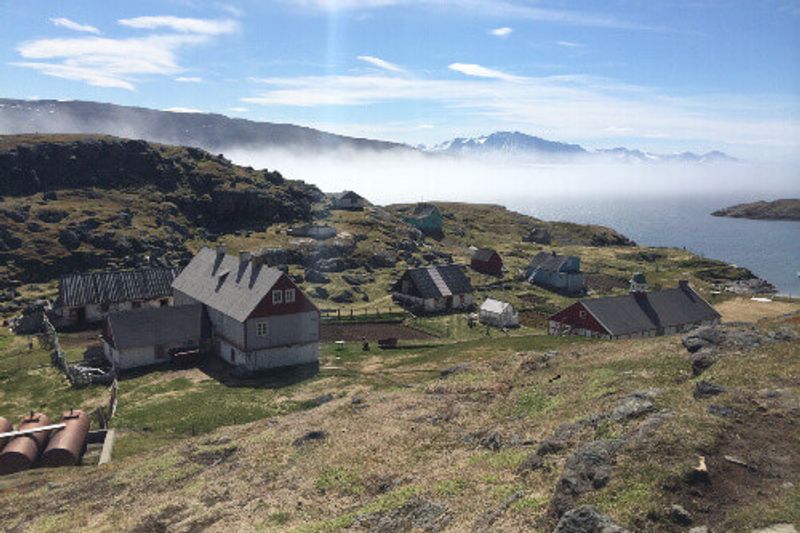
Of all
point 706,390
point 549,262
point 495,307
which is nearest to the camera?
point 706,390

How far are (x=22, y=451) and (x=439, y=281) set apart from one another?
58.5 metres

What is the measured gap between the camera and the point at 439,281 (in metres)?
85.9

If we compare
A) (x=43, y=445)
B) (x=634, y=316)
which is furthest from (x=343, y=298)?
(x=43, y=445)

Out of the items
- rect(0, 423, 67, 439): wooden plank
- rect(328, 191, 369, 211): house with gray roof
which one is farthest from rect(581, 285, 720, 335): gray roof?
rect(328, 191, 369, 211): house with gray roof

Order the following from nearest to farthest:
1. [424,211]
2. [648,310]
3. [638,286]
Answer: [648,310]
[638,286]
[424,211]

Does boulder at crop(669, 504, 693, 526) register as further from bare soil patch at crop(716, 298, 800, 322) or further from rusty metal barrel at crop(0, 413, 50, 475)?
bare soil patch at crop(716, 298, 800, 322)

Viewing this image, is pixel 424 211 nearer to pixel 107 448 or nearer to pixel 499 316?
pixel 499 316

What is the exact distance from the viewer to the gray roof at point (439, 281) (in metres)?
83.8

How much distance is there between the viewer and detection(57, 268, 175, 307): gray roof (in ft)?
248

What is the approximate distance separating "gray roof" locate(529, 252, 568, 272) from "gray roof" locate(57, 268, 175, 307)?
198ft

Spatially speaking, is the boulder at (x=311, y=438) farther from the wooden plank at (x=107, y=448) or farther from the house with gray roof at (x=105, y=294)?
the house with gray roof at (x=105, y=294)

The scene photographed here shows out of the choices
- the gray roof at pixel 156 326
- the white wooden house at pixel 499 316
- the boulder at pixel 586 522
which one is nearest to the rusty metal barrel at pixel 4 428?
the gray roof at pixel 156 326

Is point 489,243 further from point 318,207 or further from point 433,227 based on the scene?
point 318,207

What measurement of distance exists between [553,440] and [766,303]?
8580cm
